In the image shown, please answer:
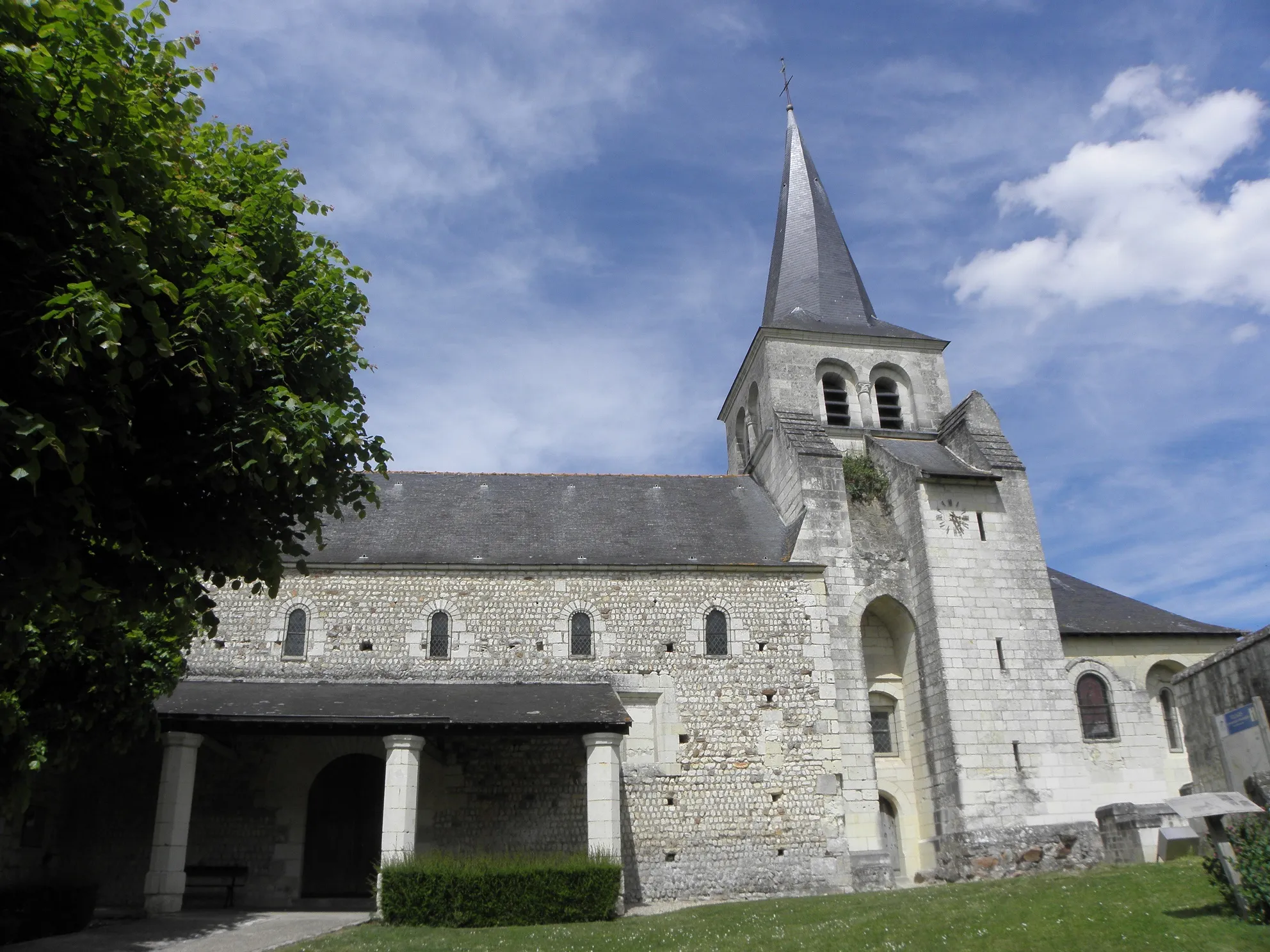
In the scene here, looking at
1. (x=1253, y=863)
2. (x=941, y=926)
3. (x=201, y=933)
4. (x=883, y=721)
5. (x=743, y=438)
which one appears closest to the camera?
(x=1253, y=863)

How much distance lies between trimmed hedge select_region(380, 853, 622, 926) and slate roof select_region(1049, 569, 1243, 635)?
10576 millimetres

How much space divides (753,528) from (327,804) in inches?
366

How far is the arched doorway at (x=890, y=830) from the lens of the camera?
17.3 m

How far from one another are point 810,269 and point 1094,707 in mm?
12296

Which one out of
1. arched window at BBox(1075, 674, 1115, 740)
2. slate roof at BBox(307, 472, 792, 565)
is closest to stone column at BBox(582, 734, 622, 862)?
slate roof at BBox(307, 472, 792, 565)

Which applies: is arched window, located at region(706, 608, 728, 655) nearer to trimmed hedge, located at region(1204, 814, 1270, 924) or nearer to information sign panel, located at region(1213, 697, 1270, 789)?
information sign panel, located at region(1213, 697, 1270, 789)

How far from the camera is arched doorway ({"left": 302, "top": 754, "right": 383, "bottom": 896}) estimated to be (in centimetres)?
1555

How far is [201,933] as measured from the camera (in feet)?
37.5

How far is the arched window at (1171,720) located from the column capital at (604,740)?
434 inches

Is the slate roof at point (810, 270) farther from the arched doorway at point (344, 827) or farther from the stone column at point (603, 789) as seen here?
the arched doorway at point (344, 827)

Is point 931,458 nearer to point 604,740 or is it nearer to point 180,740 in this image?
point 604,740

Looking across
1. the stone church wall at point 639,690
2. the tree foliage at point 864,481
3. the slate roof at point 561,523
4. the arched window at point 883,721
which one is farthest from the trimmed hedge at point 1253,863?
the tree foliage at point 864,481

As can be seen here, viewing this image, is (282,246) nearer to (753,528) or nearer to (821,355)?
(753,528)

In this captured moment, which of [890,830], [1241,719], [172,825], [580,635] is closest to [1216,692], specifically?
[1241,719]
